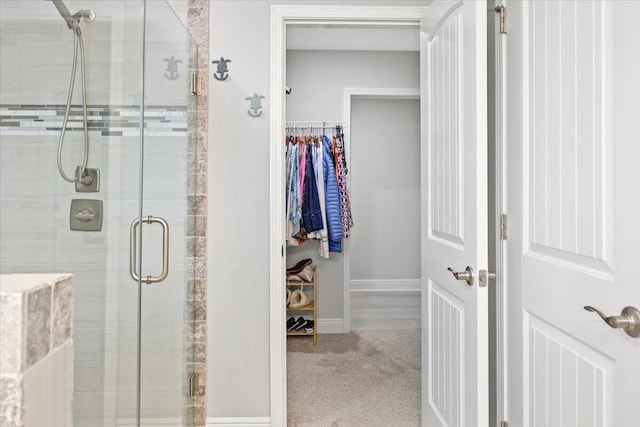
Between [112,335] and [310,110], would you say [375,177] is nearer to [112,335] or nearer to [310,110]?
[310,110]

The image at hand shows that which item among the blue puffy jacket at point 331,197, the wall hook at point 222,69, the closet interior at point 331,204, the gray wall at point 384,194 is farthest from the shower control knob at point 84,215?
the gray wall at point 384,194

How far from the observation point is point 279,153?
2.03 meters

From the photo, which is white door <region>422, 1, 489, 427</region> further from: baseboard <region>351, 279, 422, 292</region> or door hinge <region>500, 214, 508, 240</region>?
baseboard <region>351, 279, 422, 292</region>

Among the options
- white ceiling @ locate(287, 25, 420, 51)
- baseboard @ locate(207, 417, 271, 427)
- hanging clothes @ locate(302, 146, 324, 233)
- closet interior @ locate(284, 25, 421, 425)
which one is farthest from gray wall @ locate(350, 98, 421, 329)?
baseboard @ locate(207, 417, 271, 427)

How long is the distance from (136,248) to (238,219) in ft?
2.24

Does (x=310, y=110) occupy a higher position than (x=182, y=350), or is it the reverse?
(x=310, y=110)

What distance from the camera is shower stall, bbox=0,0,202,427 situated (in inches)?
45.5

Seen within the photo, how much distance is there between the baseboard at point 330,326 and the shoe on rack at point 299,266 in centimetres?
55

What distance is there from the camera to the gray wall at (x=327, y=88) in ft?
12.2

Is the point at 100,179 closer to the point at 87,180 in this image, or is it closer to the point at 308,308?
the point at 87,180

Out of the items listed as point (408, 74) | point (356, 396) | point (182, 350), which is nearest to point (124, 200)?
point (182, 350)

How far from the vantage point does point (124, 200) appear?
1357 millimetres

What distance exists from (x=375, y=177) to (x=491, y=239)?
10.6 ft

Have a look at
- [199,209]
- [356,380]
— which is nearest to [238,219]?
[199,209]
